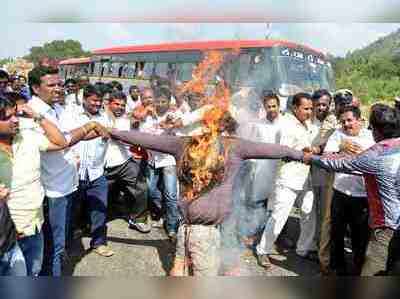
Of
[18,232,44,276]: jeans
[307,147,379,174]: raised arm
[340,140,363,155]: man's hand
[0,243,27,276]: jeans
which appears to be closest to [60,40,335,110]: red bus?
[340,140,363,155]: man's hand

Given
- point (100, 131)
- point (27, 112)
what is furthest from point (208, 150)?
point (27, 112)

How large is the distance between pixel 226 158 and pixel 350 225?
1.40m

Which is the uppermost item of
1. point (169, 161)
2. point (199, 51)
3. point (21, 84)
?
point (199, 51)

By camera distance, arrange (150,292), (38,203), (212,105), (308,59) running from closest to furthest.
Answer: (150,292), (38,203), (212,105), (308,59)

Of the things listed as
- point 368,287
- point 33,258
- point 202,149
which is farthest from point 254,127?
point 33,258

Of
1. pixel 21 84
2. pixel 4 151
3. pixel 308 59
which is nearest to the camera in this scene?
pixel 4 151

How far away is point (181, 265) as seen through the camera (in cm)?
247

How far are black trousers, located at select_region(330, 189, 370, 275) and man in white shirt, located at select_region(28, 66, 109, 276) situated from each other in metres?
1.86

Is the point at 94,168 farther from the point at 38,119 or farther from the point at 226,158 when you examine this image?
the point at 226,158

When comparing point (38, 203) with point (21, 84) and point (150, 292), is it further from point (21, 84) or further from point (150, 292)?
point (21, 84)

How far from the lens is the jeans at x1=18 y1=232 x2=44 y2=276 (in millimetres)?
2432

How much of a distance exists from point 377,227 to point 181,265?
1.15 meters

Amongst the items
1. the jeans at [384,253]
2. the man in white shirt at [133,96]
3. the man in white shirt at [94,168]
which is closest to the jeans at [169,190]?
the man in white shirt at [94,168]

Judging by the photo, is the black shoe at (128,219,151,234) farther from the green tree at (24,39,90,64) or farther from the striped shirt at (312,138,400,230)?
the striped shirt at (312,138,400,230)
